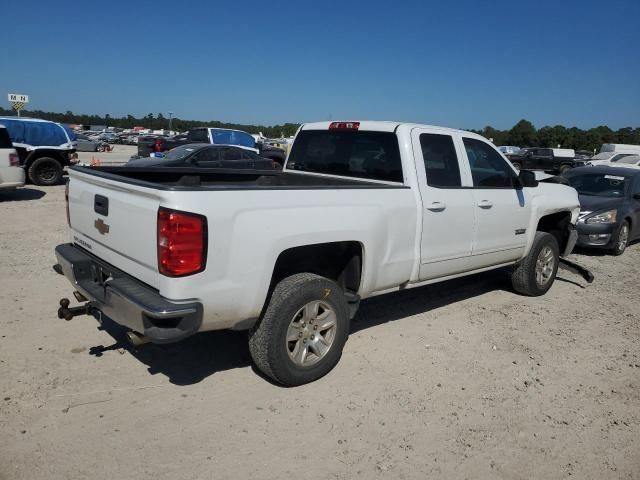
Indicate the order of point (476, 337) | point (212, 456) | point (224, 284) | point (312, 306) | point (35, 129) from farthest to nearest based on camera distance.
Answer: point (35, 129) < point (476, 337) < point (312, 306) < point (224, 284) < point (212, 456)

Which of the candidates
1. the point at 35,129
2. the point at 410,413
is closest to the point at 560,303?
the point at 410,413

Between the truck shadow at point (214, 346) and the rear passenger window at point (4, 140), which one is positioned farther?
the rear passenger window at point (4, 140)

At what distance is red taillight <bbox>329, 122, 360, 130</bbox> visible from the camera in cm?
486

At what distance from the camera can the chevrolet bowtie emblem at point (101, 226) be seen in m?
3.53

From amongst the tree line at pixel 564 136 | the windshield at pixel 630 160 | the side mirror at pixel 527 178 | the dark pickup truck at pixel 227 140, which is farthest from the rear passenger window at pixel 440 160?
the tree line at pixel 564 136

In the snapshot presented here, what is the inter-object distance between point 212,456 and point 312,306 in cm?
122

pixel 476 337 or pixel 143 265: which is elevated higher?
pixel 143 265

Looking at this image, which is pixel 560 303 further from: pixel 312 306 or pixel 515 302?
pixel 312 306

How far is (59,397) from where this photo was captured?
3395 millimetres

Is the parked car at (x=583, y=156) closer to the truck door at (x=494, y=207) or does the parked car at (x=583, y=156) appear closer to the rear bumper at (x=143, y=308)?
the truck door at (x=494, y=207)

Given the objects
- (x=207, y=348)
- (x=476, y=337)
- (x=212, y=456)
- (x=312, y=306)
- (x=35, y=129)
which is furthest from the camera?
(x=35, y=129)

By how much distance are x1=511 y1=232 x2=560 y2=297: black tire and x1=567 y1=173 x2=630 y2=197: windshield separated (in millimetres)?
4226

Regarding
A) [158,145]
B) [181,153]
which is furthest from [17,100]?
[181,153]

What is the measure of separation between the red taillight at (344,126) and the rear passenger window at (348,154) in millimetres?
39
